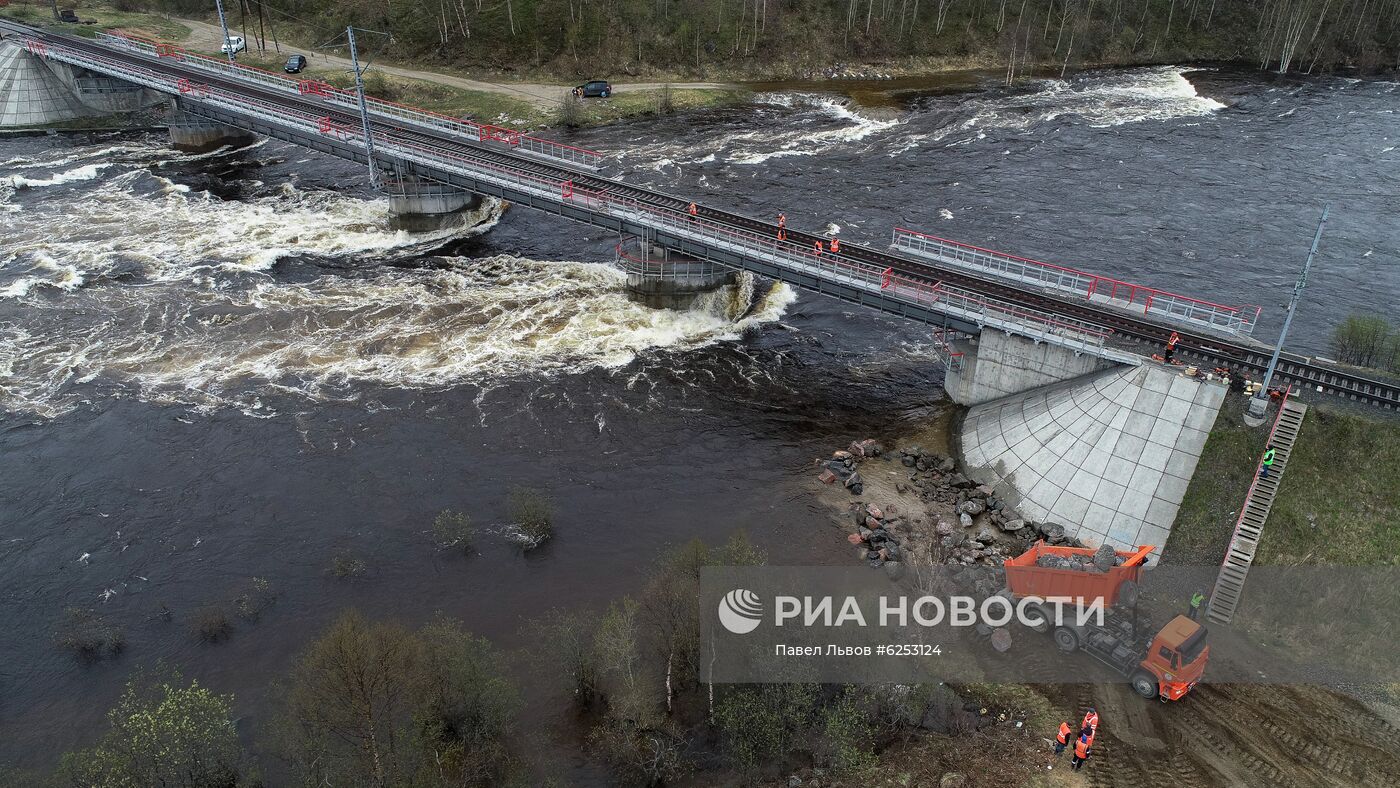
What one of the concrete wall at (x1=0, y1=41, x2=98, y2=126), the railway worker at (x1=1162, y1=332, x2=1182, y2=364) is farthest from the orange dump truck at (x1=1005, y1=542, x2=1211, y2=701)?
the concrete wall at (x1=0, y1=41, x2=98, y2=126)

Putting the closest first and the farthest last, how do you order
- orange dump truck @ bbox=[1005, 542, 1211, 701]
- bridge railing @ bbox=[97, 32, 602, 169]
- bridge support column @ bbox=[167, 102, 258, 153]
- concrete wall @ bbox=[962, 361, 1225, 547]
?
orange dump truck @ bbox=[1005, 542, 1211, 701]
concrete wall @ bbox=[962, 361, 1225, 547]
bridge railing @ bbox=[97, 32, 602, 169]
bridge support column @ bbox=[167, 102, 258, 153]

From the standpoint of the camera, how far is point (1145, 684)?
104 feet

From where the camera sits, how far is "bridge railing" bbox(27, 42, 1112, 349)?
46.6 metres

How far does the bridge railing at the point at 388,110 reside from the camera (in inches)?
2869

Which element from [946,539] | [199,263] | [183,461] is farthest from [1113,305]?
[199,263]

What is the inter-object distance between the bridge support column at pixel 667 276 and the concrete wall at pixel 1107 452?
23404 millimetres

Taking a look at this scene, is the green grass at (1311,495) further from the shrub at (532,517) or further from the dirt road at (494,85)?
the dirt road at (494,85)

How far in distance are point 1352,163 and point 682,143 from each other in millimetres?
66813

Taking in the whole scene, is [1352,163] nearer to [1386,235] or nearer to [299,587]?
[1386,235]

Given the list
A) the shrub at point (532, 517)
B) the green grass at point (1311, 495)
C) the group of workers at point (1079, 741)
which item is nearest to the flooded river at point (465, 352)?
the shrub at point (532, 517)

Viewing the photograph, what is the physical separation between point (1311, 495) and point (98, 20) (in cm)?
14555

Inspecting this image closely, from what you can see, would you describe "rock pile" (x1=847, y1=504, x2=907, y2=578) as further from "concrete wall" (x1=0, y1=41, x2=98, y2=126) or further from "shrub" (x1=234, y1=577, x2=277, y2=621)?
"concrete wall" (x1=0, y1=41, x2=98, y2=126)

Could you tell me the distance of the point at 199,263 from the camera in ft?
217

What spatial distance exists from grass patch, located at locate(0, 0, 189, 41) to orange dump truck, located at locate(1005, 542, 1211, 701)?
125m
